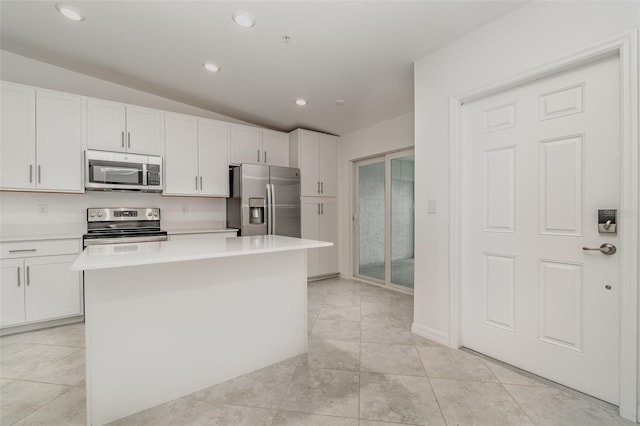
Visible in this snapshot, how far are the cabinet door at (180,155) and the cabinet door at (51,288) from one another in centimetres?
129

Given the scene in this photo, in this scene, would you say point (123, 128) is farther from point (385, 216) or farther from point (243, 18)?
point (385, 216)

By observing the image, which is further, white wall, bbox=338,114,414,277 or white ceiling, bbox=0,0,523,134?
white wall, bbox=338,114,414,277

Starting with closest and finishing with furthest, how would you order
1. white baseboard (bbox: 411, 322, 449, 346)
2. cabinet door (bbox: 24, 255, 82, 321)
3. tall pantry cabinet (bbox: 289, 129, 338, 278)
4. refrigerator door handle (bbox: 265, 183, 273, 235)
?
white baseboard (bbox: 411, 322, 449, 346)
cabinet door (bbox: 24, 255, 82, 321)
refrigerator door handle (bbox: 265, 183, 273, 235)
tall pantry cabinet (bbox: 289, 129, 338, 278)

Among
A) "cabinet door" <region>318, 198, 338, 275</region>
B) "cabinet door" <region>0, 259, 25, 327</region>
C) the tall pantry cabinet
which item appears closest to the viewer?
"cabinet door" <region>0, 259, 25, 327</region>

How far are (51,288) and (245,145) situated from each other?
9.01 ft

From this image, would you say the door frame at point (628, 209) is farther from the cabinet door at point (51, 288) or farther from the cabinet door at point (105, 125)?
the cabinet door at point (51, 288)

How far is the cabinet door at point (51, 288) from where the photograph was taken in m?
2.51

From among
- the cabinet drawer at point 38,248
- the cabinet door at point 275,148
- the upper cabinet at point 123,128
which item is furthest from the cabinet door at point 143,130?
the cabinet door at point 275,148

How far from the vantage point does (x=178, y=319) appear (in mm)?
1630

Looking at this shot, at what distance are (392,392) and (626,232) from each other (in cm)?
163

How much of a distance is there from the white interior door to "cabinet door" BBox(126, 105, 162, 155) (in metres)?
3.50

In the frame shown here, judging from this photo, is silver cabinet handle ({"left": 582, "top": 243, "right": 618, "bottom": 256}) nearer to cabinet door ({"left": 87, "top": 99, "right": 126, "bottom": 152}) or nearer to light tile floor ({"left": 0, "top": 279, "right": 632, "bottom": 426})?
light tile floor ({"left": 0, "top": 279, "right": 632, "bottom": 426})

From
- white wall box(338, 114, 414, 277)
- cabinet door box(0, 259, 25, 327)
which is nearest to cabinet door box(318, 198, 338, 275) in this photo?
white wall box(338, 114, 414, 277)

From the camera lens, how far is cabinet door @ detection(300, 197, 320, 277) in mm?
4305
